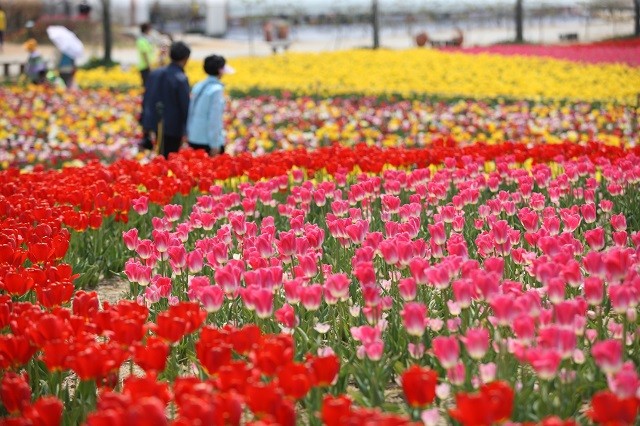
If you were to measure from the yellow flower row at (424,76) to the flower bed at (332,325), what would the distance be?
9.14 meters

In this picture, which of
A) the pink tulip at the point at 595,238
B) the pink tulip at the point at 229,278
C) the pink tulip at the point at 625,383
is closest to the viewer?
the pink tulip at the point at 625,383

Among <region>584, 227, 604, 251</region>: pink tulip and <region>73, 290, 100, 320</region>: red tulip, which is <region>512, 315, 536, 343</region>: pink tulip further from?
<region>73, 290, 100, 320</region>: red tulip

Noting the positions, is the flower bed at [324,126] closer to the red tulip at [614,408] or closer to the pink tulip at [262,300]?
the pink tulip at [262,300]

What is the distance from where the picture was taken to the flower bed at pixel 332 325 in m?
2.46

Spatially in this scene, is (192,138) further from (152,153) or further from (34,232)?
(34,232)

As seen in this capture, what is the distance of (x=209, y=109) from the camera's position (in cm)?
876

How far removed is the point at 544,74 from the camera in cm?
1925

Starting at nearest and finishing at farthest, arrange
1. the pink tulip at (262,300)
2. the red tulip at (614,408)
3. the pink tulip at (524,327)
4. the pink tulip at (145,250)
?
1. the red tulip at (614,408)
2. the pink tulip at (524,327)
3. the pink tulip at (262,300)
4. the pink tulip at (145,250)

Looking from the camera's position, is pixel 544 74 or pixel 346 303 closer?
pixel 346 303

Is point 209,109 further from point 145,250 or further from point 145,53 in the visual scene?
point 145,53

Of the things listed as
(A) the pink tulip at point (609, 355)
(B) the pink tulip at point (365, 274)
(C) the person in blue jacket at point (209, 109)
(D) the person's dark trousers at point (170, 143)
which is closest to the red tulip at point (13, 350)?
(B) the pink tulip at point (365, 274)

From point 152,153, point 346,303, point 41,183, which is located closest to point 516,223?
point 346,303

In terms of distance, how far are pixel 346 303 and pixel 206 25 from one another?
53213mm

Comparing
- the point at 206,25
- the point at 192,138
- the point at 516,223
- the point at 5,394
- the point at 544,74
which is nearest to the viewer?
the point at 5,394
